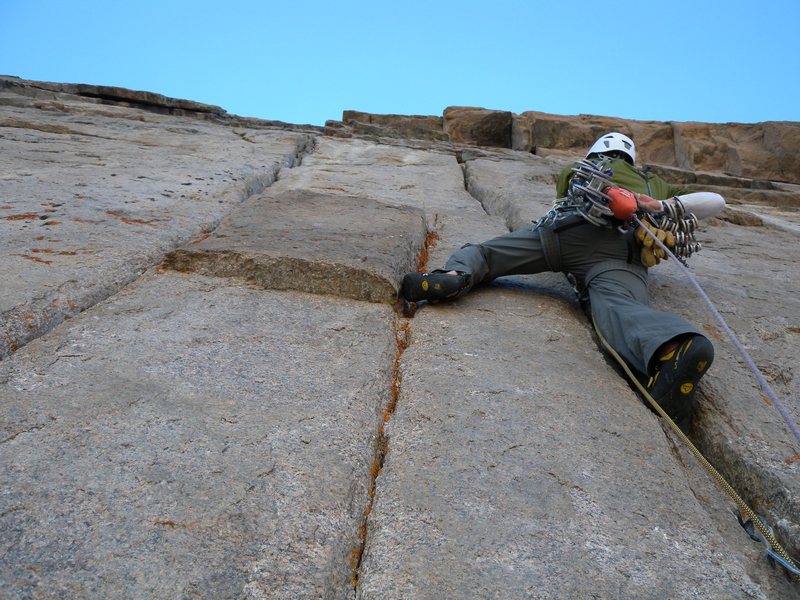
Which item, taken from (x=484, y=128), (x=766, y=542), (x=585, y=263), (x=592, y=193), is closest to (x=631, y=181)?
(x=592, y=193)

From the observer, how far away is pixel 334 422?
74.4 inches

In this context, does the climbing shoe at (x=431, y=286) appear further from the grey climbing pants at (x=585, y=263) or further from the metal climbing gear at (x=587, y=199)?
the metal climbing gear at (x=587, y=199)

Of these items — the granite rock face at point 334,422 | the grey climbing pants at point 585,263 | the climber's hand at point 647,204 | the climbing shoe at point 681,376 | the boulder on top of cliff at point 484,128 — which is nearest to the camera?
the granite rock face at point 334,422

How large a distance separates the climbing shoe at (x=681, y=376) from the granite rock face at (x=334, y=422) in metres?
0.07

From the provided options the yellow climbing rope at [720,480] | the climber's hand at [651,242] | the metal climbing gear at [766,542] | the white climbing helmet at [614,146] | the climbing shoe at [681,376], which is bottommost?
the metal climbing gear at [766,542]

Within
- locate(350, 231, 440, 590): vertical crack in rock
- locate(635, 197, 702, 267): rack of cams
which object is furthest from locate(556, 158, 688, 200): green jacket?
locate(350, 231, 440, 590): vertical crack in rock

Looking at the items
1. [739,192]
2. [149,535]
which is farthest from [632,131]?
[149,535]

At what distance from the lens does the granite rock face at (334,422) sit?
54.9 inches

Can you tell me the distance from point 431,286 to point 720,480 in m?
1.34

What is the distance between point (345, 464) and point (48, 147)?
184 inches

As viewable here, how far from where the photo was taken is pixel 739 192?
7930 millimetres

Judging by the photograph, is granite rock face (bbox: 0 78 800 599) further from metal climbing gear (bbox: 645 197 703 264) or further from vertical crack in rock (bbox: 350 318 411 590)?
metal climbing gear (bbox: 645 197 703 264)

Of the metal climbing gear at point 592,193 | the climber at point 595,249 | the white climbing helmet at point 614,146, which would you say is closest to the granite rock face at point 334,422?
the climber at point 595,249

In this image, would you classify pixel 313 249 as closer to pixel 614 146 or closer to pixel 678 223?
pixel 678 223
